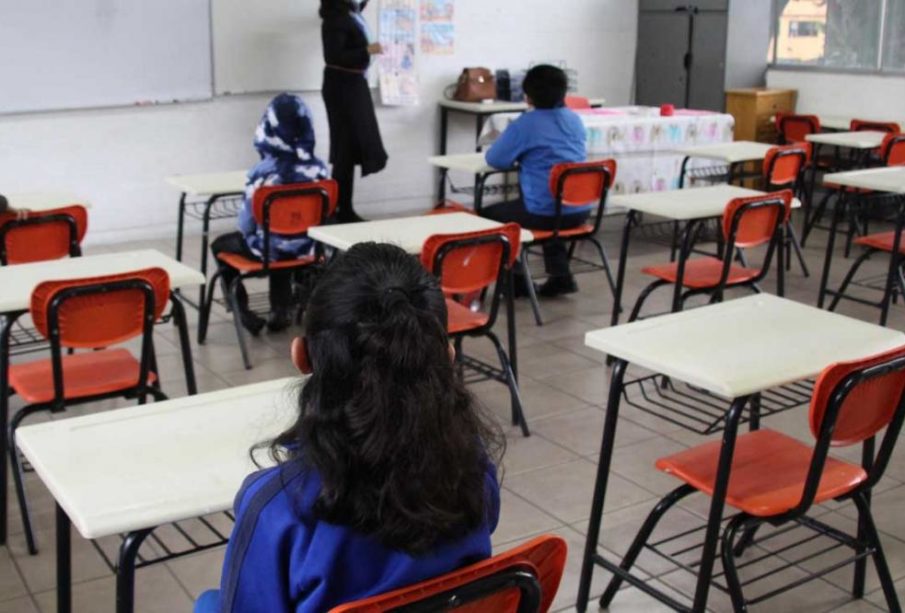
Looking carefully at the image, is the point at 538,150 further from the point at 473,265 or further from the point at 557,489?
the point at 557,489

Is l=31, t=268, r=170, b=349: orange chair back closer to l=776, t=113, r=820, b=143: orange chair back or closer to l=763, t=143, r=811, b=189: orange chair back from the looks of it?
l=763, t=143, r=811, b=189: orange chair back

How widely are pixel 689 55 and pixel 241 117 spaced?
3685 millimetres

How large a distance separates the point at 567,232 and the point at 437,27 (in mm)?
3198

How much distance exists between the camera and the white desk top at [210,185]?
4.93 metres

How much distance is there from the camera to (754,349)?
2566mm

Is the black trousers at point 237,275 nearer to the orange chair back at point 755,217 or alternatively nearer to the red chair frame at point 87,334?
the red chair frame at point 87,334

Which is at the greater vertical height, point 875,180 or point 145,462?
point 875,180

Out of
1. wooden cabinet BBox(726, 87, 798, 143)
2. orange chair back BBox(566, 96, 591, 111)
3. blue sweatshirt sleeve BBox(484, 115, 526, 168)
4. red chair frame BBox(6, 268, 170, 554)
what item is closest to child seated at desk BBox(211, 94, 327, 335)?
blue sweatshirt sleeve BBox(484, 115, 526, 168)

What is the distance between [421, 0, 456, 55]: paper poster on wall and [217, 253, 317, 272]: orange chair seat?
3.65 meters

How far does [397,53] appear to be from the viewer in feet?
25.8

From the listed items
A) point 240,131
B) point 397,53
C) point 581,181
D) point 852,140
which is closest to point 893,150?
point 852,140

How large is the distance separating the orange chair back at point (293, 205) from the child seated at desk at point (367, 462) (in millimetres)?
3119

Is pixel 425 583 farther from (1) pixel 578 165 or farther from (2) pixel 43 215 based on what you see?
(1) pixel 578 165

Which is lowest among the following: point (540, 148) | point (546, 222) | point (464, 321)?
point (464, 321)
